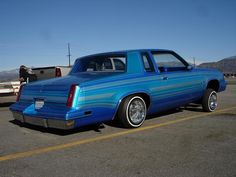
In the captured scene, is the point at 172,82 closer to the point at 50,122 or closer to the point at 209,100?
the point at 209,100

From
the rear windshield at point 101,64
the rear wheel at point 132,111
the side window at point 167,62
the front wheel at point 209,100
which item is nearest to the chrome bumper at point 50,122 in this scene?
the rear wheel at point 132,111

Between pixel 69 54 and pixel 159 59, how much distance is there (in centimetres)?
6154

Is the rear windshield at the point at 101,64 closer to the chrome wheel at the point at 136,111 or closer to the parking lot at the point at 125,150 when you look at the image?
the chrome wheel at the point at 136,111

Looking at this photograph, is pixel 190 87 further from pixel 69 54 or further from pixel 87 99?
pixel 69 54

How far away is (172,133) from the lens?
206 inches

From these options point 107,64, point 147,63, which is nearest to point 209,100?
point 147,63

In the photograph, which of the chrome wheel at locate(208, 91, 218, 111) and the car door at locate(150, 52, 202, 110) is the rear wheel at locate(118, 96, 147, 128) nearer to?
the car door at locate(150, 52, 202, 110)

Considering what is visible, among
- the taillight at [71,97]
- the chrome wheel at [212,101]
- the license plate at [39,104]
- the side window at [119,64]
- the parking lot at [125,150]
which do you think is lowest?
the parking lot at [125,150]

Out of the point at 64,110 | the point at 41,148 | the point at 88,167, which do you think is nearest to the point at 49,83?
the point at 64,110

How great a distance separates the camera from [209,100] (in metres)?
7.41

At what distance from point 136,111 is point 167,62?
154 centimetres

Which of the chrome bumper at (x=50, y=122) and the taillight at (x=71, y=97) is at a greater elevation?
the taillight at (x=71, y=97)

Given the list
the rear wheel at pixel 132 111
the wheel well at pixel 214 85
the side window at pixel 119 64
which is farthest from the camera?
the wheel well at pixel 214 85

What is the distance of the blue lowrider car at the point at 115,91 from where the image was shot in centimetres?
485
